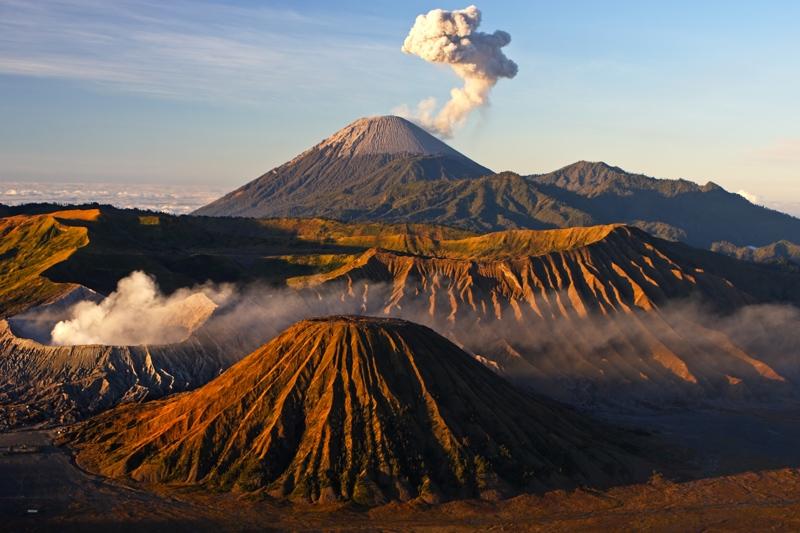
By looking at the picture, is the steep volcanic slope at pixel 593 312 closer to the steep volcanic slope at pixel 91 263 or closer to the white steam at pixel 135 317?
the steep volcanic slope at pixel 91 263

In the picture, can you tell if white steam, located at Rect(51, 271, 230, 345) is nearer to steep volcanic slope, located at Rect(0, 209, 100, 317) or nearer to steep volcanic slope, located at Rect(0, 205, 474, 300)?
steep volcanic slope, located at Rect(0, 205, 474, 300)

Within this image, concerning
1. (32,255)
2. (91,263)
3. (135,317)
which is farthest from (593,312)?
(32,255)

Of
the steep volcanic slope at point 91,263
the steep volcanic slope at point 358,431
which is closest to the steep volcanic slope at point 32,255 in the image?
the steep volcanic slope at point 91,263

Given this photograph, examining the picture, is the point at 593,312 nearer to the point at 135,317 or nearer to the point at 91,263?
the point at 135,317

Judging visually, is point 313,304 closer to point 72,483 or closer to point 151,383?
point 151,383

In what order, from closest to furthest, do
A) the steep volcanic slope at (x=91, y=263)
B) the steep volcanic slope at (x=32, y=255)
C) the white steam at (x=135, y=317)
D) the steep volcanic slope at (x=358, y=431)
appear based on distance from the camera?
1. the steep volcanic slope at (x=358, y=431)
2. the white steam at (x=135, y=317)
3. the steep volcanic slope at (x=32, y=255)
4. the steep volcanic slope at (x=91, y=263)
